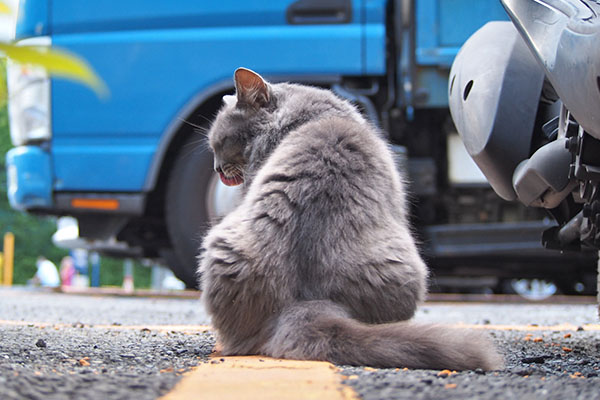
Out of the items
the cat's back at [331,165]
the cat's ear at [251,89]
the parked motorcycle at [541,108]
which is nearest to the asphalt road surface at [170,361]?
the parked motorcycle at [541,108]

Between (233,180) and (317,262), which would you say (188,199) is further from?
(317,262)

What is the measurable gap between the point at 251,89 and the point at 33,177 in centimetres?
345

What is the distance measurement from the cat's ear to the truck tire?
2.70m

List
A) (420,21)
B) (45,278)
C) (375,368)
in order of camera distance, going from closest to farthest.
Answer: (375,368) → (420,21) → (45,278)

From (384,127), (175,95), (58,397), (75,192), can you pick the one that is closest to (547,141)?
(58,397)

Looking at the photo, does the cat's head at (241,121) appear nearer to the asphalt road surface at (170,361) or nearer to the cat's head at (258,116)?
the cat's head at (258,116)

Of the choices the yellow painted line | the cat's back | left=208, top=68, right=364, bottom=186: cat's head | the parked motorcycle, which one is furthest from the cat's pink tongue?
the yellow painted line

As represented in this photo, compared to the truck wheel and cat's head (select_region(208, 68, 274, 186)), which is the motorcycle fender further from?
the truck wheel

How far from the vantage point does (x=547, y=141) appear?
2.76m

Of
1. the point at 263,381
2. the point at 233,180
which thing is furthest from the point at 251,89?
the point at 263,381

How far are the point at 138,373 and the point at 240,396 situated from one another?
16.4 inches

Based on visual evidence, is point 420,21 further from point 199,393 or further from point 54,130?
point 199,393

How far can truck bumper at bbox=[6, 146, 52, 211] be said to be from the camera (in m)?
5.92

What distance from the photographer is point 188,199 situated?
5816 millimetres
